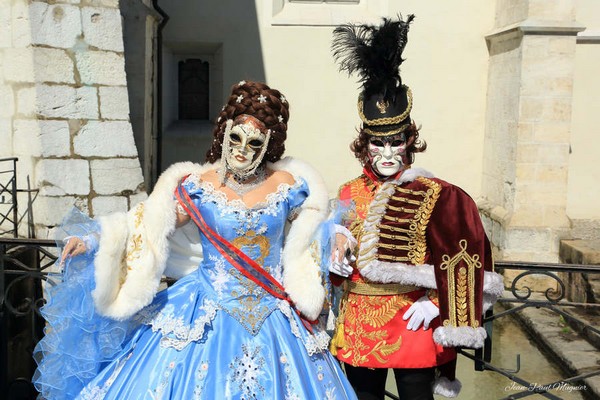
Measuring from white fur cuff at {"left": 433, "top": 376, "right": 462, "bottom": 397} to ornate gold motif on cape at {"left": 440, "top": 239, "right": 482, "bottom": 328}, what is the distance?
0.29 m

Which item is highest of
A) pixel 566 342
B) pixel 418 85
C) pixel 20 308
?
pixel 418 85

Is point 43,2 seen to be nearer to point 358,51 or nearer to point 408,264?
point 358,51

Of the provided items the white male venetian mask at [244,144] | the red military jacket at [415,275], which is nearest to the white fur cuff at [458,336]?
the red military jacket at [415,275]

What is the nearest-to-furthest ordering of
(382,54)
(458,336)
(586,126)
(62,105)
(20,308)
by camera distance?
(458,336)
(382,54)
(20,308)
(62,105)
(586,126)

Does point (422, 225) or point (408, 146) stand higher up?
point (408, 146)

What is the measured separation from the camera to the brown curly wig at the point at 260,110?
9.32 ft

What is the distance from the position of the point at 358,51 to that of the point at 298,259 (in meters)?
0.87

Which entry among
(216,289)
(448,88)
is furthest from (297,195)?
(448,88)

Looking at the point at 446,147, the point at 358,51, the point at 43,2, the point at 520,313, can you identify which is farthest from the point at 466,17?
the point at 358,51

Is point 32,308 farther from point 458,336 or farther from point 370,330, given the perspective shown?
point 458,336

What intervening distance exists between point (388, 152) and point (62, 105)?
3287mm

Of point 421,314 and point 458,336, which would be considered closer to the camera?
point 458,336

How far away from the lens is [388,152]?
9.48 ft

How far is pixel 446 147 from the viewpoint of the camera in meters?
9.49
